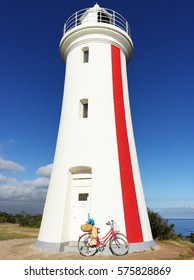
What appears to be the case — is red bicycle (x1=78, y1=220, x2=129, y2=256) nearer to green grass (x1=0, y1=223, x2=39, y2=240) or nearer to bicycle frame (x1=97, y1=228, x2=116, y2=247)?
bicycle frame (x1=97, y1=228, x2=116, y2=247)

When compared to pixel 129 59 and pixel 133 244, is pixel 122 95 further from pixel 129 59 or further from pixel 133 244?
pixel 133 244

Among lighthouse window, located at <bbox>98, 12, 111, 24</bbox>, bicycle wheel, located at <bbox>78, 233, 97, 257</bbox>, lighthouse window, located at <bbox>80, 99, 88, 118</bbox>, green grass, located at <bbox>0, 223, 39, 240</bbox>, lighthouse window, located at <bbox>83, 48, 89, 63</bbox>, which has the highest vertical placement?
lighthouse window, located at <bbox>98, 12, 111, 24</bbox>

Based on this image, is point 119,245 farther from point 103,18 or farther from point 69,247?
point 103,18

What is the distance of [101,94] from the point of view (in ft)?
40.8

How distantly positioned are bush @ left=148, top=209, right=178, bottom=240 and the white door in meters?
6.13

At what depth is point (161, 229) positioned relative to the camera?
15750 millimetres

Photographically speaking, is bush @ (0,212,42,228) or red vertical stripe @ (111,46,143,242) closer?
red vertical stripe @ (111,46,143,242)

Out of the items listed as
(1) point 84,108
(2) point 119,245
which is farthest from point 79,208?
(1) point 84,108

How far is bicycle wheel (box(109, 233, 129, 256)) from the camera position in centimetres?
1002

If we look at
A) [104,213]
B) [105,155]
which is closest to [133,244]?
[104,213]

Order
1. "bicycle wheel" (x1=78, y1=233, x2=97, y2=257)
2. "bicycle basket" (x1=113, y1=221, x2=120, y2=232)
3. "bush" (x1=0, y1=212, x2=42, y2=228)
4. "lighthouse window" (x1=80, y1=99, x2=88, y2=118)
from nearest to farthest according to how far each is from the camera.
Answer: "bicycle wheel" (x1=78, y1=233, x2=97, y2=257) < "bicycle basket" (x1=113, y1=221, x2=120, y2=232) < "lighthouse window" (x1=80, y1=99, x2=88, y2=118) < "bush" (x1=0, y1=212, x2=42, y2=228)

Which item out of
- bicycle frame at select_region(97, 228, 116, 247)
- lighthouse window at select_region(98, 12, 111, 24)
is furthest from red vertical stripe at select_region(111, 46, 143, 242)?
lighthouse window at select_region(98, 12, 111, 24)
